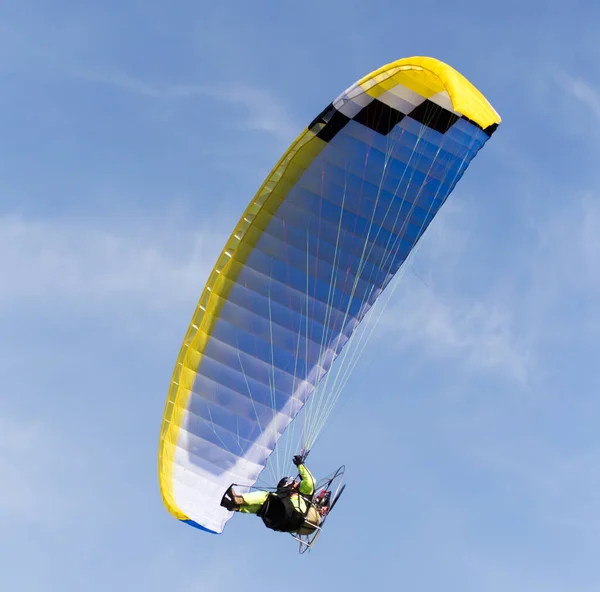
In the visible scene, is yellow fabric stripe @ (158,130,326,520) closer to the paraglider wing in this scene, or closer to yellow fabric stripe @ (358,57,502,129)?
the paraglider wing

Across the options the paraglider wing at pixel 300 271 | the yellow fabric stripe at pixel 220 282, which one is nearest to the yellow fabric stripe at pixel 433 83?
the paraglider wing at pixel 300 271

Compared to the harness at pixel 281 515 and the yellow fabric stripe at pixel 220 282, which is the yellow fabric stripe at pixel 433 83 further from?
the harness at pixel 281 515

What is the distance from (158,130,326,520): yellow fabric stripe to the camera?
17359mm

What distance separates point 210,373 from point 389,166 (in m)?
4.31

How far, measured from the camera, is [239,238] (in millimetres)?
17719

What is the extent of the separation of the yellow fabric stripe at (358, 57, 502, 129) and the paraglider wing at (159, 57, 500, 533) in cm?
4

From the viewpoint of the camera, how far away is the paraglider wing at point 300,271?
56.9 ft

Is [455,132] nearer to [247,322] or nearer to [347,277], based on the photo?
[347,277]

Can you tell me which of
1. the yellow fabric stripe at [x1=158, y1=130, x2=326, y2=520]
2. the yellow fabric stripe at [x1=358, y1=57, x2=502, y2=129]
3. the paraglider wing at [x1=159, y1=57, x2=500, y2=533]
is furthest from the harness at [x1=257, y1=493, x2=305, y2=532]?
the yellow fabric stripe at [x1=358, y1=57, x2=502, y2=129]

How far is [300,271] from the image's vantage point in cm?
1828

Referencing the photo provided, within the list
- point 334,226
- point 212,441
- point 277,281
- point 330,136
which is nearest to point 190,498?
point 212,441

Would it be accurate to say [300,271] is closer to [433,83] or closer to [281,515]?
[433,83]

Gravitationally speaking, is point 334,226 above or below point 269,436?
above

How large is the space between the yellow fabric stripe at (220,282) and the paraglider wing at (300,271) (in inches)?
0.8
